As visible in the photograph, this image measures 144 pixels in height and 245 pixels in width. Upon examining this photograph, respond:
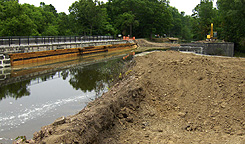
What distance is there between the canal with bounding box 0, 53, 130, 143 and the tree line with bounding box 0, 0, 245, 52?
78.0ft

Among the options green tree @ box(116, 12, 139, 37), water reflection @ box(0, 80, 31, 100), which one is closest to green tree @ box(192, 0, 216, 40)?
green tree @ box(116, 12, 139, 37)

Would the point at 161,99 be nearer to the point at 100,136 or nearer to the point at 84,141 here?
the point at 100,136

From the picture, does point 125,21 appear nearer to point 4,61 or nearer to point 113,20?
point 113,20

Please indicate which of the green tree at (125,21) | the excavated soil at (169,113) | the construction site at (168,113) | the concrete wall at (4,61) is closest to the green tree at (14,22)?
the concrete wall at (4,61)

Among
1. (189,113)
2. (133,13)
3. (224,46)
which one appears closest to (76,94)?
(189,113)

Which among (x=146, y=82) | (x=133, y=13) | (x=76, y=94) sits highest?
(x=133, y=13)

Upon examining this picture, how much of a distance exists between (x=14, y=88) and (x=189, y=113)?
12.7 metres

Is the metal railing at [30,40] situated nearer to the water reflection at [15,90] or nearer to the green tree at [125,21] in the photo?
the water reflection at [15,90]

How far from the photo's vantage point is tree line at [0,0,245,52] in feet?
132

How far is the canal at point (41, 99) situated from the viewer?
1032 centimetres

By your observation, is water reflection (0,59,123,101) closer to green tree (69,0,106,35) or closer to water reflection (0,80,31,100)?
water reflection (0,80,31,100)

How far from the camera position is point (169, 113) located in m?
8.95

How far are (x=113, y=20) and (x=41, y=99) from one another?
67008mm

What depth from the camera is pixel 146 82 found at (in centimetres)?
1111
